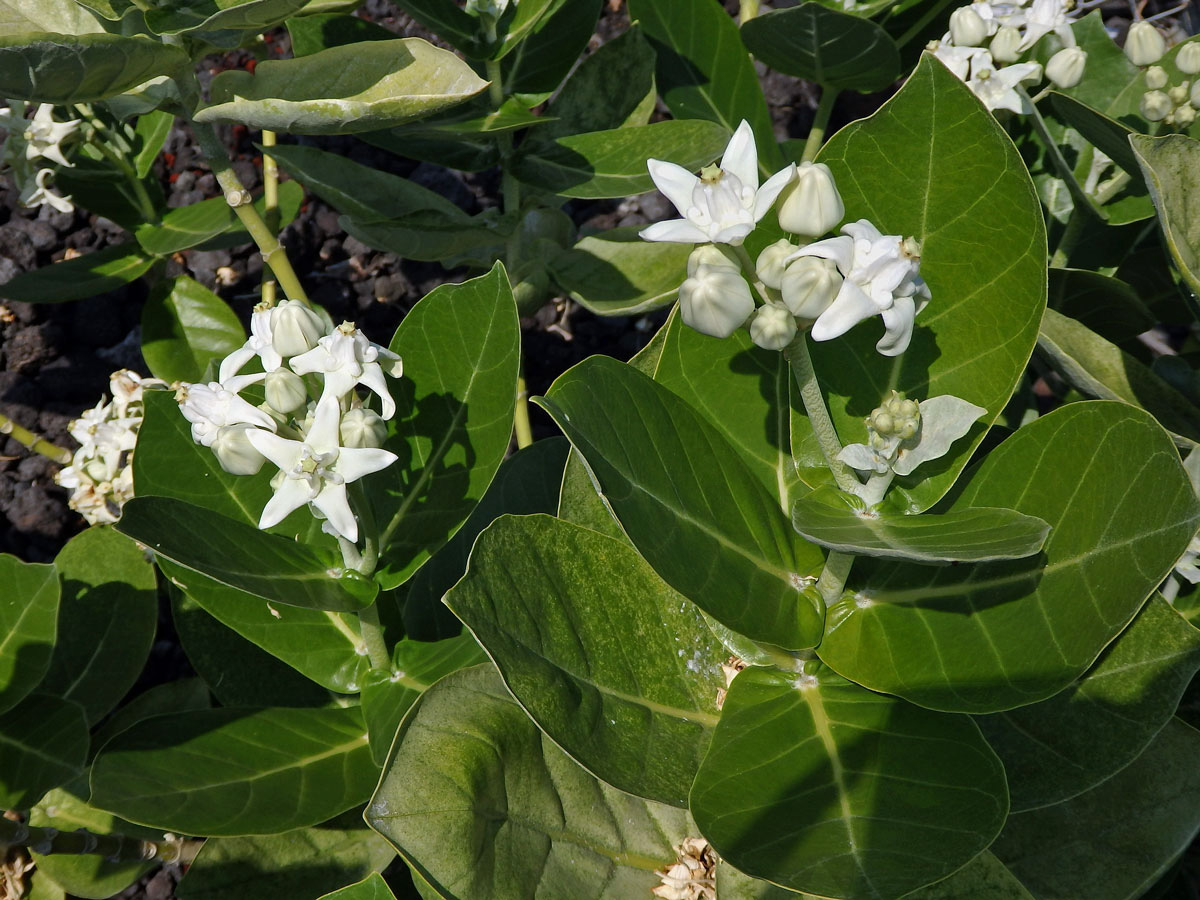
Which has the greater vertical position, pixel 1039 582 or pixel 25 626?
pixel 1039 582

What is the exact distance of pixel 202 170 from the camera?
3.29m

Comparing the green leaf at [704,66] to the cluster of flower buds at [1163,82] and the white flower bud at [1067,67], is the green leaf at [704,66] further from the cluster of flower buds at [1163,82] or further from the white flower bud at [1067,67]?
the cluster of flower buds at [1163,82]

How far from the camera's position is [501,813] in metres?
1.58

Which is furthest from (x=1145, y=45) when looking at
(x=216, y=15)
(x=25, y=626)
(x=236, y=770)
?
(x=25, y=626)

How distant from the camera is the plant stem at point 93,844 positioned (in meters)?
2.08

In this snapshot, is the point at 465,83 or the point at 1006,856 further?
the point at 1006,856

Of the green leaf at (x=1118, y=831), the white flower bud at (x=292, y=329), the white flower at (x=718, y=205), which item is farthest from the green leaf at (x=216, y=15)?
the green leaf at (x=1118, y=831)

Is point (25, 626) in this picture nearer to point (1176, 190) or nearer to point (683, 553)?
point (683, 553)

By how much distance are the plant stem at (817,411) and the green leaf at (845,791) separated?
0.34 metres

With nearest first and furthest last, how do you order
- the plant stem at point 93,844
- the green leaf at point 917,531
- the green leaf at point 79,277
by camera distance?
the green leaf at point 917,531 < the plant stem at point 93,844 < the green leaf at point 79,277

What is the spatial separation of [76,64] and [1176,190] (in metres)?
1.62

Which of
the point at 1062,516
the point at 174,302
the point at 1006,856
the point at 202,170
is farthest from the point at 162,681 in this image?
the point at 1062,516

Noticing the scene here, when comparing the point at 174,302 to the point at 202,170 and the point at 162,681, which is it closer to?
the point at 202,170

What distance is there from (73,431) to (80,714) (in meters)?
0.72
